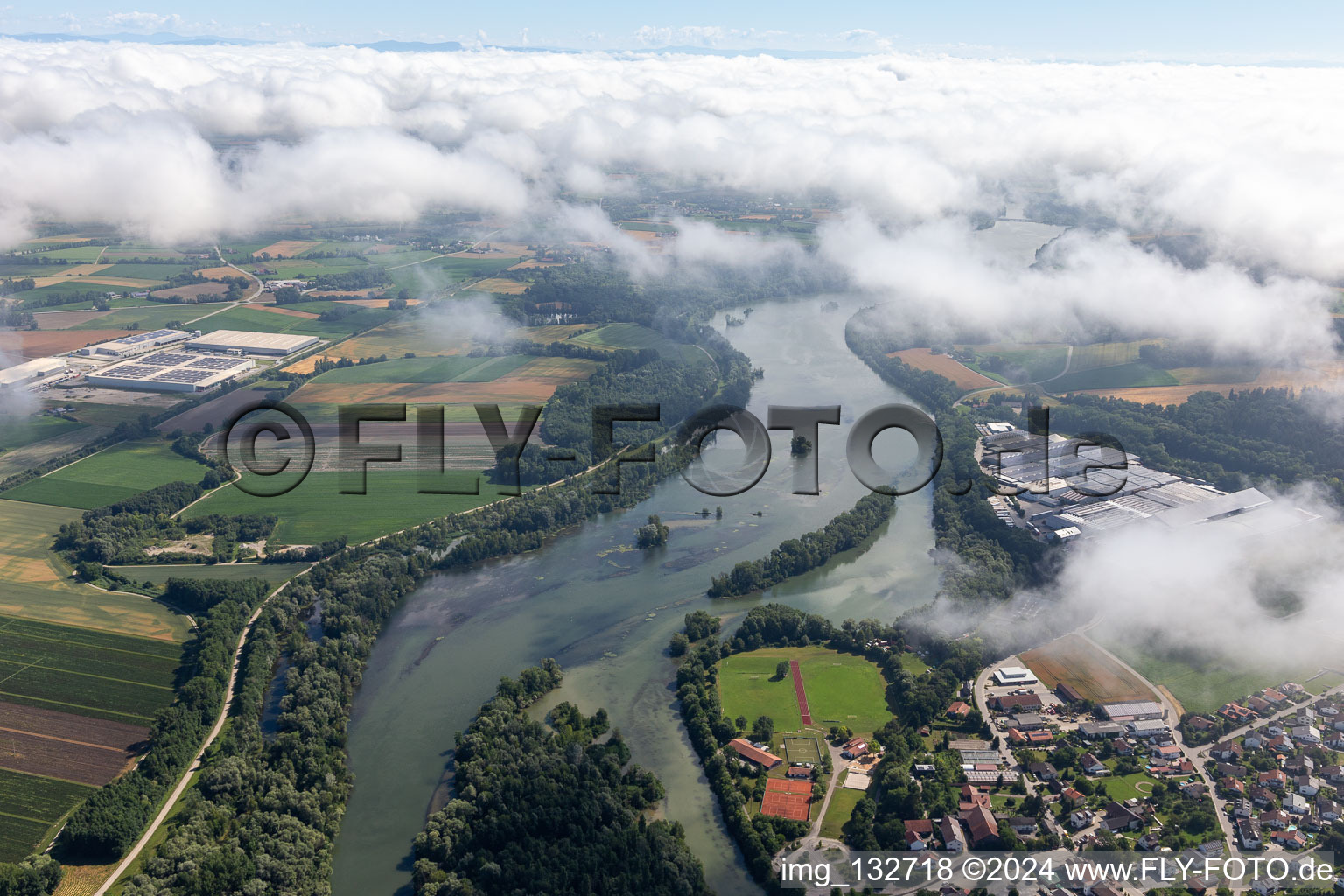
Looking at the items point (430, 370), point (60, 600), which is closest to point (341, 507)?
point (60, 600)

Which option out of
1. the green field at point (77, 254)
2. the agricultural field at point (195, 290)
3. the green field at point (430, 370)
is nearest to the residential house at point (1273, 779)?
the green field at point (430, 370)

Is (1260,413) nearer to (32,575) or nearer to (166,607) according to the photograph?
(166,607)

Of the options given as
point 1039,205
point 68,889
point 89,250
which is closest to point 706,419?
point 68,889

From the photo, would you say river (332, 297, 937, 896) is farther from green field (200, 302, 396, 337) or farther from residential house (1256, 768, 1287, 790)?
green field (200, 302, 396, 337)

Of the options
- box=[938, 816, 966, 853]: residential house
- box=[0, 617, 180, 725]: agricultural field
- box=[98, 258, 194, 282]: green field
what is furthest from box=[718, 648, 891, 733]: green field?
box=[98, 258, 194, 282]: green field

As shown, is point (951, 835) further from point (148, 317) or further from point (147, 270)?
point (147, 270)
